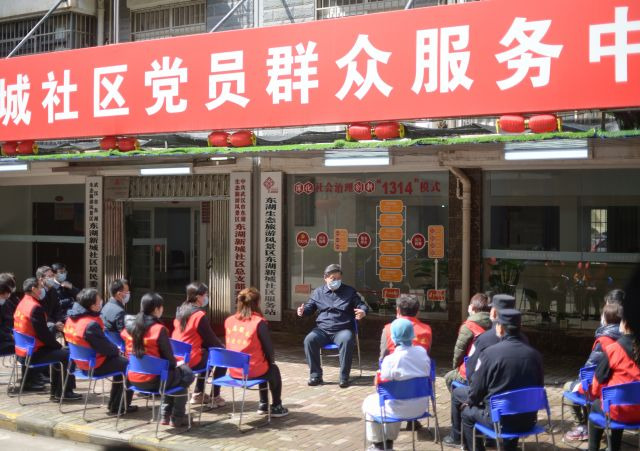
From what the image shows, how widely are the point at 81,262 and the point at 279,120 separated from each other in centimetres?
788

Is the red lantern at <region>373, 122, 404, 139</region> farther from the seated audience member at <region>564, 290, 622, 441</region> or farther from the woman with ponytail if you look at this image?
the seated audience member at <region>564, 290, 622, 441</region>

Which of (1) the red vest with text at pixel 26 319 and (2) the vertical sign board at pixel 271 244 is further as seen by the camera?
(2) the vertical sign board at pixel 271 244

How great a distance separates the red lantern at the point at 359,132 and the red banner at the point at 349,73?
0.15 m

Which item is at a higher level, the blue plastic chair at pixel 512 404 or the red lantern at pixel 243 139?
the red lantern at pixel 243 139

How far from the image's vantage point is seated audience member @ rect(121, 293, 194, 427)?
8086mm

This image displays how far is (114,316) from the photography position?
31.1ft

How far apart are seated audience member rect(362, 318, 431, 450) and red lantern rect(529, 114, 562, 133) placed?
3.51 metres

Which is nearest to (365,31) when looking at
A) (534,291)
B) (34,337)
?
(534,291)

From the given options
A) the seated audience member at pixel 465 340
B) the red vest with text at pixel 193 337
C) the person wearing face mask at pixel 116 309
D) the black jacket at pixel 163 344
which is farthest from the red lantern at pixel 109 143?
the seated audience member at pixel 465 340

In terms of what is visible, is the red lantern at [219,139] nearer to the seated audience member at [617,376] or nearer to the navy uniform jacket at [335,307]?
the navy uniform jacket at [335,307]

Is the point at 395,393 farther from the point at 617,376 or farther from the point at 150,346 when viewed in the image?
the point at 150,346

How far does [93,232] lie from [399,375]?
35.7ft

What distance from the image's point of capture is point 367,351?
41.8 ft

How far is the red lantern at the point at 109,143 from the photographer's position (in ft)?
41.9
